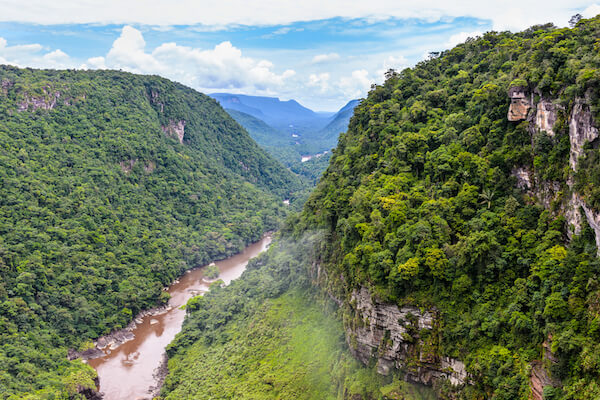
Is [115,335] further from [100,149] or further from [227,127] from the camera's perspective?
[227,127]

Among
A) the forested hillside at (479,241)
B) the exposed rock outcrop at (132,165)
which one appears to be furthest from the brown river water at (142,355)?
the exposed rock outcrop at (132,165)

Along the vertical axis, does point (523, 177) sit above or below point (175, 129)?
above

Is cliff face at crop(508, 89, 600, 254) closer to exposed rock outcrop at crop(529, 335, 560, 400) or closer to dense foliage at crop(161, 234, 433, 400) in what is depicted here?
exposed rock outcrop at crop(529, 335, 560, 400)

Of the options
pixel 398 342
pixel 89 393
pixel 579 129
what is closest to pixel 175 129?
pixel 89 393

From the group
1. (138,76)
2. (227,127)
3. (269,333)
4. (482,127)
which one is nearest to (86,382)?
(269,333)

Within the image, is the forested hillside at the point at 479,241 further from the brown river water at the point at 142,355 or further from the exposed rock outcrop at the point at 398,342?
the brown river water at the point at 142,355

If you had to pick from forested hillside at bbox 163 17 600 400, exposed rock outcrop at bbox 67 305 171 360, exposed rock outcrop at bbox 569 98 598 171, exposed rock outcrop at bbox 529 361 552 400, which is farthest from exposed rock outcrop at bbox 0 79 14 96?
Result: exposed rock outcrop at bbox 529 361 552 400

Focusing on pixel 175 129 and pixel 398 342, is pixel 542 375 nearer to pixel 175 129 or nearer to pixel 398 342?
pixel 398 342
